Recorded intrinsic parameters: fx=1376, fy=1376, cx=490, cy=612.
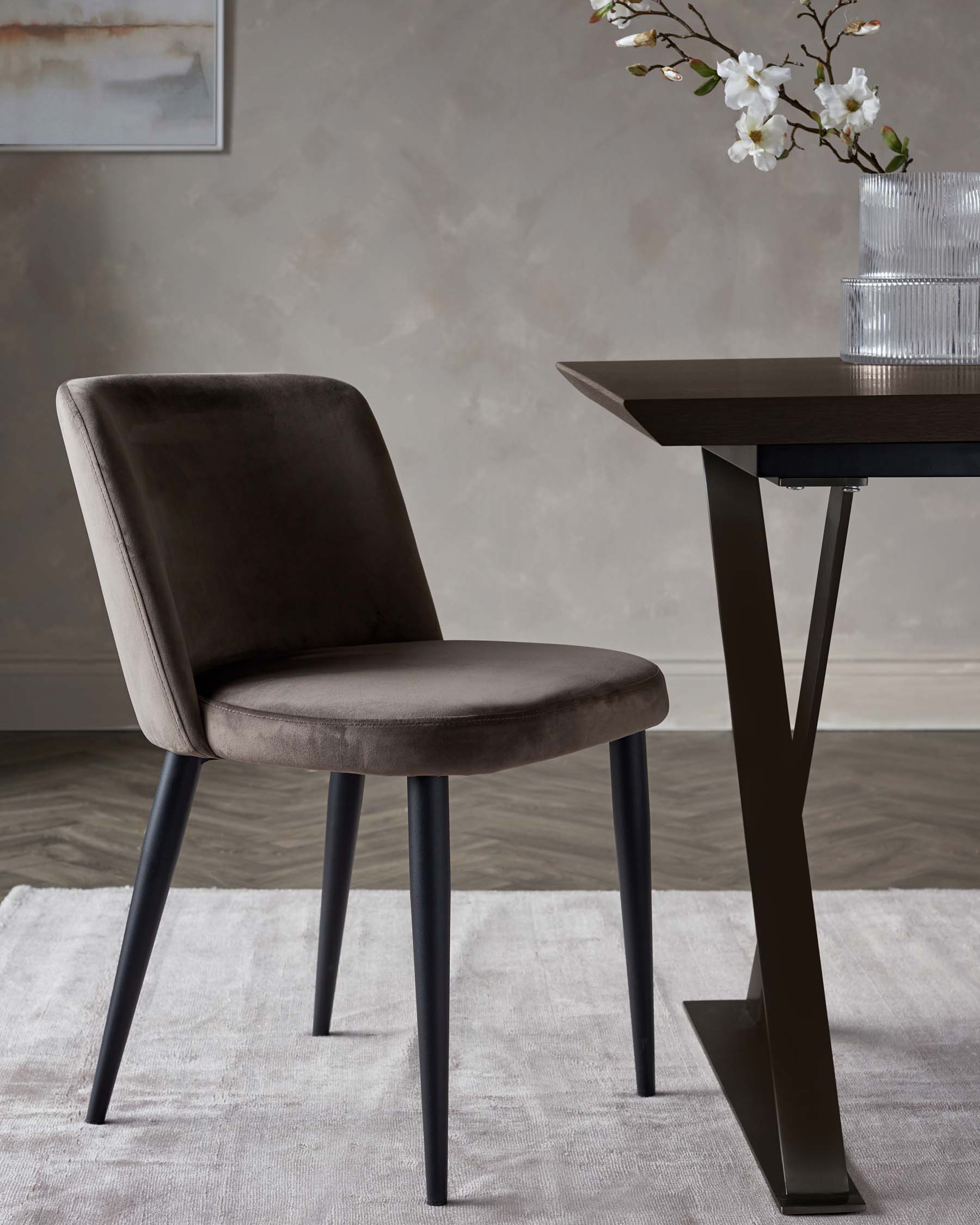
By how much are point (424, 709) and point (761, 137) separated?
66 cm

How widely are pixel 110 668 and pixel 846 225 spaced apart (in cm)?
215

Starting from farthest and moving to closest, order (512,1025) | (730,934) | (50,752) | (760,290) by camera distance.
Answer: (760,290), (50,752), (730,934), (512,1025)

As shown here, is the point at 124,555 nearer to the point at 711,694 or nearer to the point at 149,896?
the point at 149,896

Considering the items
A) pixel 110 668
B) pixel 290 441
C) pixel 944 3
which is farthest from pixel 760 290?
pixel 290 441

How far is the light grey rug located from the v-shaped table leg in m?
0.09

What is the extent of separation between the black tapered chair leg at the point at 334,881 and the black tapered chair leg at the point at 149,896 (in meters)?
0.25

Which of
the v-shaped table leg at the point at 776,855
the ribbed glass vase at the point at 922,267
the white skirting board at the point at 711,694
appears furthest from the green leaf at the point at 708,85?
the white skirting board at the point at 711,694

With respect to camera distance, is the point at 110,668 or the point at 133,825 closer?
the point at 133,825

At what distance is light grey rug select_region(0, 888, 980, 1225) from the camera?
4.32 feet

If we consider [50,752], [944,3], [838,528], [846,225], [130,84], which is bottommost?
[50,752]

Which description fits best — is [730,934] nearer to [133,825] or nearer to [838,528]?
[838,528]

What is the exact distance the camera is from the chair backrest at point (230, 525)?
1.35m

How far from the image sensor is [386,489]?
1.70m

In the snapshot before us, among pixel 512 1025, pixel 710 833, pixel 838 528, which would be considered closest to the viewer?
pixel 838 528
